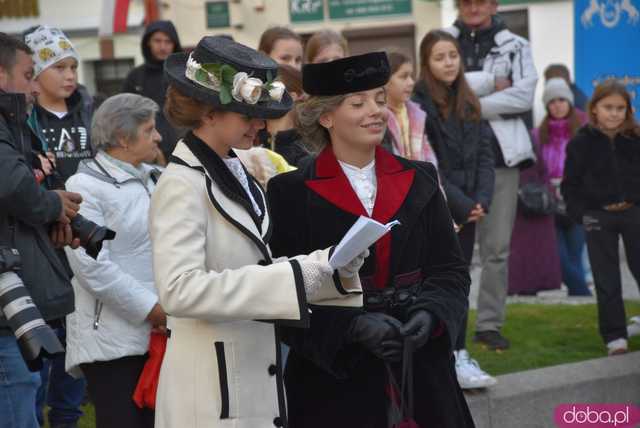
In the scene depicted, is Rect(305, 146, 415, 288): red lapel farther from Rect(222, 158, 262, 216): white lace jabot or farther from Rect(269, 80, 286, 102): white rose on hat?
Rect(269, 80, 286, 102): white rose on hat

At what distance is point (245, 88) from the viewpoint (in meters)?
3.64

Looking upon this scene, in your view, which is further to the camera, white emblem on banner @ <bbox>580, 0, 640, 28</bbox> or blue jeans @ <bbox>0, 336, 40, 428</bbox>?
white emblem on banner @ <bbox>580, 0, 640, 28</bbox>

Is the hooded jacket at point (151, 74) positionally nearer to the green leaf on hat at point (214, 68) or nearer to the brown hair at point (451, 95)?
the brown hair at point (451, 95)

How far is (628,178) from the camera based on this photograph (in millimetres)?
7727

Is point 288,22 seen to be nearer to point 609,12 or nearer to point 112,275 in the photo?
point 609,12

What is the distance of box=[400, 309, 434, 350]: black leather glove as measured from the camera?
12.9ft

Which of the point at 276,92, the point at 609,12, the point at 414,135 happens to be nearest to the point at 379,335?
the point at 276,92

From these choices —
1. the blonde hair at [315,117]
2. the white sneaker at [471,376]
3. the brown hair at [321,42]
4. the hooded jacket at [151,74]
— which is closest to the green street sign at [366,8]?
the hooded jacket at [151,74]

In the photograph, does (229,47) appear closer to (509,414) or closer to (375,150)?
(375,150)

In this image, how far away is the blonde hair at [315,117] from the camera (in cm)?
434

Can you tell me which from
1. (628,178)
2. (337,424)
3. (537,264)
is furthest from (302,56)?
(537,264)

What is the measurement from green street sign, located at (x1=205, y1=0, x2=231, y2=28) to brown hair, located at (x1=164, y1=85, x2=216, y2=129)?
62.3 feet

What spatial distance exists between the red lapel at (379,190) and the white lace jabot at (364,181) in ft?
0.12

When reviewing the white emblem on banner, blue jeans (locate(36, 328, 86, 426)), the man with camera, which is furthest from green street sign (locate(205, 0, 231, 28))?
the man with camera
